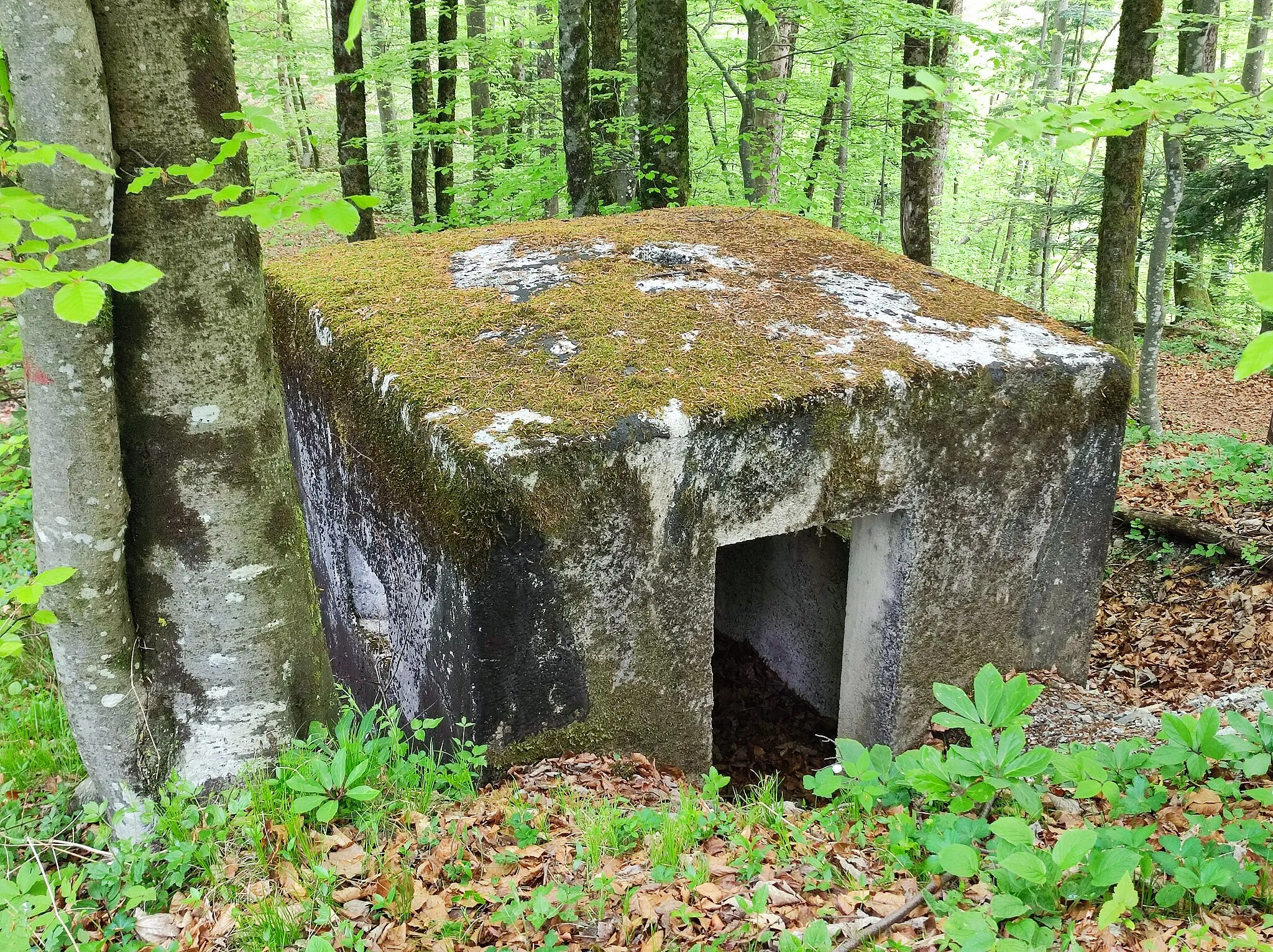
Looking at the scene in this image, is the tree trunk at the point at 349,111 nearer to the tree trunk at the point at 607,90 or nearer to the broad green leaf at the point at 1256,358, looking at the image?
the tree trunk at the point at 607,90

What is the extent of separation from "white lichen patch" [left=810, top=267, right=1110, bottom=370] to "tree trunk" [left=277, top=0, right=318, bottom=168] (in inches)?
449

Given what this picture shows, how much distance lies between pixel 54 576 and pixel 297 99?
20.0 metres

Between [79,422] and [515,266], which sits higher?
[515,266]

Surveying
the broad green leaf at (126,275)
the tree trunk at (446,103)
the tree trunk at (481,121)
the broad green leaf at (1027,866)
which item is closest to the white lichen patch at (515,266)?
the broad green leaf at (126,275)

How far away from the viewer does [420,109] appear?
10.1 meters

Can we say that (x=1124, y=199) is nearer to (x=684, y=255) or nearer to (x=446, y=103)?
(x=684, y=255)

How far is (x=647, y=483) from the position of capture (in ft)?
10.6

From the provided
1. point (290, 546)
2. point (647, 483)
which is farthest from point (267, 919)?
point (647, 483)

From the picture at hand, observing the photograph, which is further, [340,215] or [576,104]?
[576,104]

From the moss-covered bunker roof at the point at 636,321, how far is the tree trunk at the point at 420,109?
4.49m

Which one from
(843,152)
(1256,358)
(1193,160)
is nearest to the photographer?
(1256,358)

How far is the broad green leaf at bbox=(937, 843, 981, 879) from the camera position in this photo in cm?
205

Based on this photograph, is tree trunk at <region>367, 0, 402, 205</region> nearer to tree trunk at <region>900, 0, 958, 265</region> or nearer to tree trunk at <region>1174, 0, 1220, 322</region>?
tree trunk at <region>900, 0, 958, 265</region>

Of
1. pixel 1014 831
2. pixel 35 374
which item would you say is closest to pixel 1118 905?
pixel 1014 831
